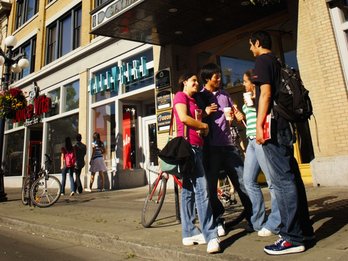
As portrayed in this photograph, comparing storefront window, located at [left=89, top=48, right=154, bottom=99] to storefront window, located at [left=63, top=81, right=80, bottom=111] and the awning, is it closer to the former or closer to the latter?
storefront window, located at [left=63, top=81, right=80, bottom=111]

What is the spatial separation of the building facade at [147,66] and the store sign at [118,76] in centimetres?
4

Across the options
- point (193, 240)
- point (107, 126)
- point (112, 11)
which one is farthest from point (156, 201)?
point (107, 126)

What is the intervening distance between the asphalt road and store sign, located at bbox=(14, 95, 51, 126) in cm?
1297

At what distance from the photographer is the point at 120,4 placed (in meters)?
9.07

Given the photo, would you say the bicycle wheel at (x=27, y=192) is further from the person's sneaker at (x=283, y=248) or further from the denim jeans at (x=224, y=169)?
the person's sneaker at (x=283, y=248)

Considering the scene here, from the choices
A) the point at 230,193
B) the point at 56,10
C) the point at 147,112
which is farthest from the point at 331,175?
the point at 56,10

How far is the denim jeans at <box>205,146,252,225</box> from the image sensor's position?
4148mm

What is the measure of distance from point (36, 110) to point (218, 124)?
52.7ft

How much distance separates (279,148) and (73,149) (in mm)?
9380

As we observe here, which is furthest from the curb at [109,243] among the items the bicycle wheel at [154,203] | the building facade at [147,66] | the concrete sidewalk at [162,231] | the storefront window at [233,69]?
A: the storefront window at [233,69]

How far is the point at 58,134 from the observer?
55.3 feet

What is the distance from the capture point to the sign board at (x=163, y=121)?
36.3 feet

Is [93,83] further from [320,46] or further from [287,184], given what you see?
[287,184]

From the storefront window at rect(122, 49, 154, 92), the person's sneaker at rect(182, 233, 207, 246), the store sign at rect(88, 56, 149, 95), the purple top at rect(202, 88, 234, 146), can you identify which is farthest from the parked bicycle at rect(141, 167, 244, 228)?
the store sign at rect(88, 56, 149, 95)
